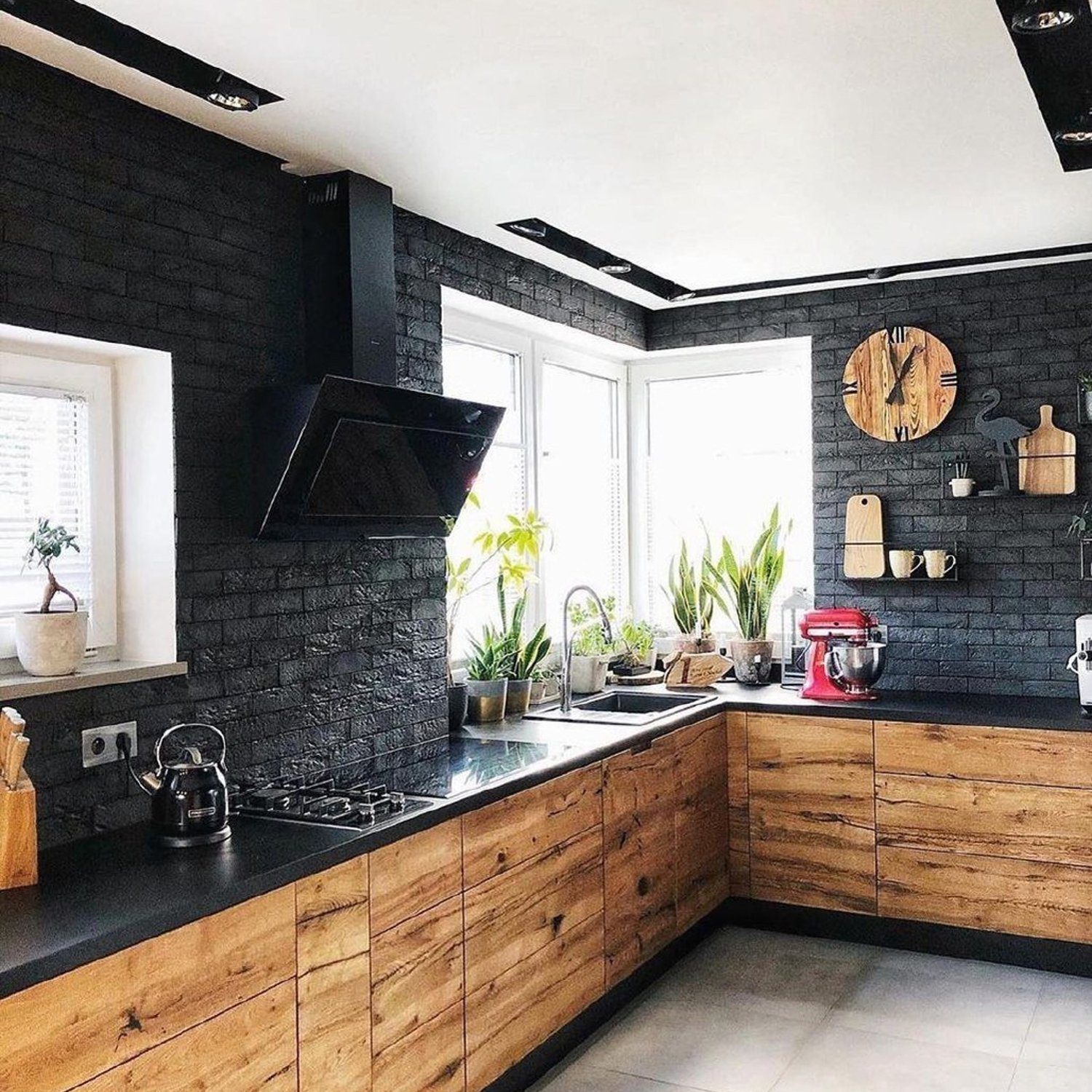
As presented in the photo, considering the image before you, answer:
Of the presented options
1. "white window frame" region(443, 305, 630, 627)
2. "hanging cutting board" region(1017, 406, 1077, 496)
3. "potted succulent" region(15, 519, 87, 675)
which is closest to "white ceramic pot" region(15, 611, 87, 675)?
"potted succulent" region(15, 519, 87, 675)

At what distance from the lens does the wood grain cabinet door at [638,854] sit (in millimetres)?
3471

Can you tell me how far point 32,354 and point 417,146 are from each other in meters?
1.04

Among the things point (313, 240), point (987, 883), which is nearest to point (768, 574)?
point (987, 883)

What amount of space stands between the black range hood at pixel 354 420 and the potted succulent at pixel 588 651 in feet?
4.34

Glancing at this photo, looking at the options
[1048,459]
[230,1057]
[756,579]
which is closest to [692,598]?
[756,579]

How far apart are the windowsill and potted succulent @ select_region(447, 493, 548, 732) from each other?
1245 mm

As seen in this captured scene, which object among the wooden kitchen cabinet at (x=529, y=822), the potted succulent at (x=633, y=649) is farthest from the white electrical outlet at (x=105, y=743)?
the potted succulent at (x=633, y=649)

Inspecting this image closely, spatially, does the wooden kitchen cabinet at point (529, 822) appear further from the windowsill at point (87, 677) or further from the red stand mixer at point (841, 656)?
the red stand mixer at point (841, 656)

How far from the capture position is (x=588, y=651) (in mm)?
4605

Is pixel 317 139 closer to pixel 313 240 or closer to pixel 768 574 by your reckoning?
pixel 313 240

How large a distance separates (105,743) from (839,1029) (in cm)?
224

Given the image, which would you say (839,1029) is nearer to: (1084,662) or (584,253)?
(1084,662)

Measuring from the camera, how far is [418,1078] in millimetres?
2615

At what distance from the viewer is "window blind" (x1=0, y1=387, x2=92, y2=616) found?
257cm
